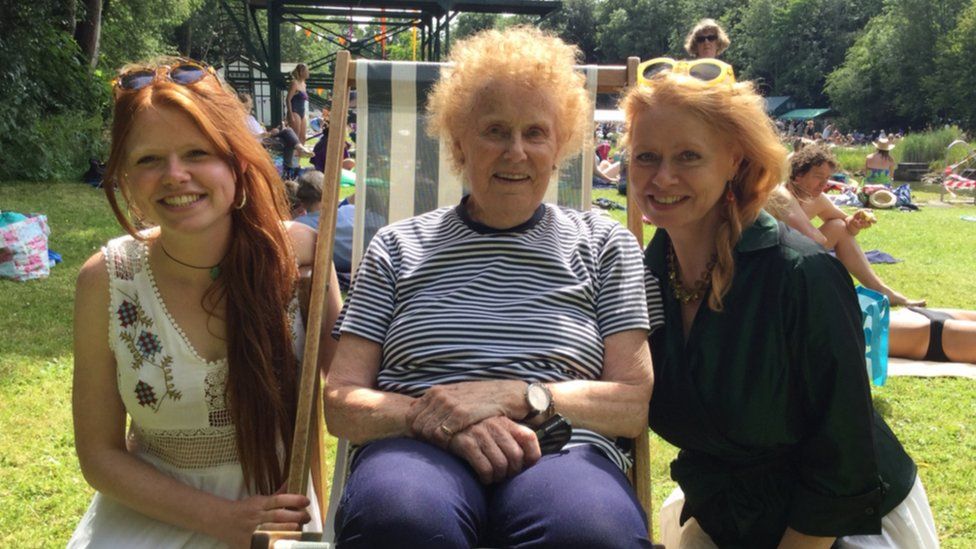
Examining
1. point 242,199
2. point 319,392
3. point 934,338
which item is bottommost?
point 934,338

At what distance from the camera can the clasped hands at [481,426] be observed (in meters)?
1.71

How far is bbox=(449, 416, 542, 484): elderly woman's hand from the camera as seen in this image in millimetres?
1705

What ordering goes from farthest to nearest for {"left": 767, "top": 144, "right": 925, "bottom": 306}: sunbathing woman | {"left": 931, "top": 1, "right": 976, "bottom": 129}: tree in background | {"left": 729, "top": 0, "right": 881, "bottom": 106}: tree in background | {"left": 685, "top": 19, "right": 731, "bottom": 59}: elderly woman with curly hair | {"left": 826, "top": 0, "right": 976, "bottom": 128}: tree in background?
{"left": 729, "top": 0, "right": 881, "bottom": 106}: tree in background → {"left": 826, "top": 0, "right": 976, "bottom": 128}: tree in background → {"left": 931, "top": 1, "right": 976, "bottom": 129}: tree in background → {"left": 685, "top": 19, "right": 731, "bottom": 59}: elderly woman with curly hair → {"left": 767, "top": 144, "right": 925, "bottom": 306}: sunbathing woman

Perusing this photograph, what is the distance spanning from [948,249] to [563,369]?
9.54 meters

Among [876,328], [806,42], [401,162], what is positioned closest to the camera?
[401,162]

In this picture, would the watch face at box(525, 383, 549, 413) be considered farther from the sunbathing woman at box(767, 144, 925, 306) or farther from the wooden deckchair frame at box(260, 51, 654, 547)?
the sunbathing woman at box(767, 144, 925, 306)

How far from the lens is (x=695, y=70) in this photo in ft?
6.42

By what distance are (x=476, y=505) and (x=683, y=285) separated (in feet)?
2.46

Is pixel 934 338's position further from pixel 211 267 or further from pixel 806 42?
pixel 806 42

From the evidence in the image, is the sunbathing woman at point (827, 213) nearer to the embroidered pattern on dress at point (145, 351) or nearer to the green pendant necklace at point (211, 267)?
the green pendant necklace at point (211, 267)

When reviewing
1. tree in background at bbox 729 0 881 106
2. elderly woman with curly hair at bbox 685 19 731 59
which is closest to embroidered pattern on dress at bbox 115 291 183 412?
elderly woman with curly hair at bbox 685 19 731 59

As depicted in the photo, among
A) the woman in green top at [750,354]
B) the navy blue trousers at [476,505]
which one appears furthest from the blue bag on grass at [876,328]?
the navy blue trousers at [476,505]

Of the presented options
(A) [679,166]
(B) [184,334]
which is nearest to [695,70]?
(A) [679,166]

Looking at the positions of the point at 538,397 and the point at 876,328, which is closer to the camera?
the point at 538,397
